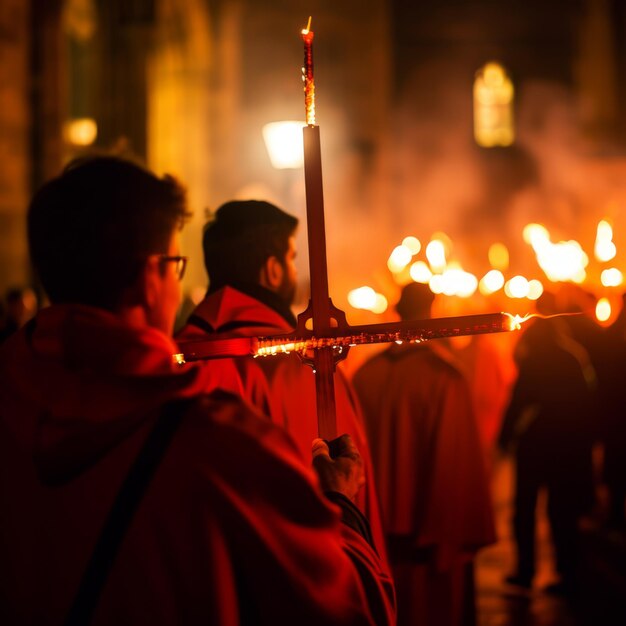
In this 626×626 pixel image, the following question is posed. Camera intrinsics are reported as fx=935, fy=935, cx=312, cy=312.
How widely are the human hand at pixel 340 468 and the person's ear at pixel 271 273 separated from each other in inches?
50.6

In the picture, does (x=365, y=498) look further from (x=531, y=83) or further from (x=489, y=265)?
(x=531, y=83)

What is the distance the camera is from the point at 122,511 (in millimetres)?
1436

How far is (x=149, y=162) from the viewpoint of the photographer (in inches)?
629

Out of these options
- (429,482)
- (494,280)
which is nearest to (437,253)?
(429,482)

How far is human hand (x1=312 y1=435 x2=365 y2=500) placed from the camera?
1834 millimetres

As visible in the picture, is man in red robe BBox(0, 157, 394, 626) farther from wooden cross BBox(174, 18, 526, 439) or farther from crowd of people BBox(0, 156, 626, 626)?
wooden cross BBox(174, 18, 526, 439)

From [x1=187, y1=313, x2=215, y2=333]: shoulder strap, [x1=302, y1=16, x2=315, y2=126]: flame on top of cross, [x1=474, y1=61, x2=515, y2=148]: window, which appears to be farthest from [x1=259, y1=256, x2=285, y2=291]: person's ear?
[x1=474, y1=61, x2=515, y2=148]: window

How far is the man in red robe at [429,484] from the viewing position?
475cm

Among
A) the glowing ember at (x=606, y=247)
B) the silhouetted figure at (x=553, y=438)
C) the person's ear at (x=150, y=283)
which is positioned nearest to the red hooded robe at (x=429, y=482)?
the glowing ember at (x=606, y=247)

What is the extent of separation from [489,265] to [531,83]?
6679mm

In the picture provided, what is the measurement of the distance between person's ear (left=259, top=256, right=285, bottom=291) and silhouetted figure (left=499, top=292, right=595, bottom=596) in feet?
14.6

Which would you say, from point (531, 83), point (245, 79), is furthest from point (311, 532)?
point (531, 83)

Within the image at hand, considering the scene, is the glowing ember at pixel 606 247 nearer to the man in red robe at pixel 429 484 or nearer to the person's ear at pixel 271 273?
the person's ear at pixel 271 273

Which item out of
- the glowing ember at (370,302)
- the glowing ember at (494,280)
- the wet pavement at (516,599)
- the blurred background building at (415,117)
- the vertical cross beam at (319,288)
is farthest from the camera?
the blurred background building at (415,117)
